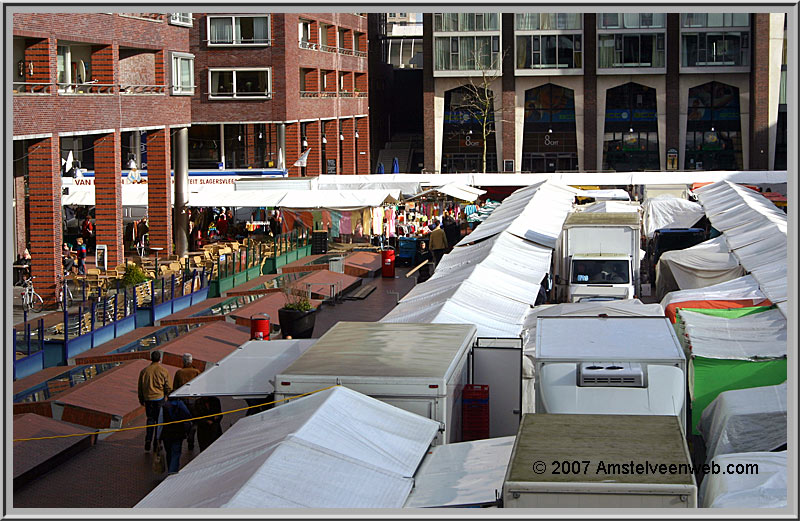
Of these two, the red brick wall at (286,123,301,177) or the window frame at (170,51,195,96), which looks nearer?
the window frame at (170,51,195,96)

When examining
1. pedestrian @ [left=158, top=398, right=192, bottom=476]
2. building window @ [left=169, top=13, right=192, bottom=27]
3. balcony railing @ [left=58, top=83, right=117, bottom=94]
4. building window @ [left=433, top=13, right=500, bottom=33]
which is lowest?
pedestrian @ [left=158, top=398, right=192, bottom=476]

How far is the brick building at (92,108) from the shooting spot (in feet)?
90.4

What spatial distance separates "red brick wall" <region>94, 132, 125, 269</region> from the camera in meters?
32.3

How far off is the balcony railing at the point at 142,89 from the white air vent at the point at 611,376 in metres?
24.2

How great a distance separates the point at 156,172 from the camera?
37438 mm

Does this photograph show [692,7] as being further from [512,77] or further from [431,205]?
[512,77]

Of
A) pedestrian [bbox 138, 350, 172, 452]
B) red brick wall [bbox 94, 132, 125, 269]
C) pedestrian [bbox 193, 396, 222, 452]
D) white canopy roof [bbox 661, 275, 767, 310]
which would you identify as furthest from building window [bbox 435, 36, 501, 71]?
pedestrian [bbox 193, 396, 222, 452]

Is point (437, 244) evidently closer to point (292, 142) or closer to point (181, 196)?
point (181, 196)

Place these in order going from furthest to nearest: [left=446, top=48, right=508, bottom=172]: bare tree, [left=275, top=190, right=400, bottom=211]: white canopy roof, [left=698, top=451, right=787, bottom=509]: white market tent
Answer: [left=446, top=48, right=508, bottom=172]: bare tree
[left=275, top=190, right=400, bottom=211]: white canopy roof
[left=698, top=451, right=787, bottom=509]: white market tent

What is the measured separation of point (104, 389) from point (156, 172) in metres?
22.1

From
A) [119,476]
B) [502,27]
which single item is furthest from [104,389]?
[502,27]

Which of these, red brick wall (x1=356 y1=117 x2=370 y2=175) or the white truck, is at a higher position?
red brick wall (x1=356 y1=117 x2=370 y2=175)

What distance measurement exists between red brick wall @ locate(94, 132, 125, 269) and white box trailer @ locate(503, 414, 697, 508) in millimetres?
24854

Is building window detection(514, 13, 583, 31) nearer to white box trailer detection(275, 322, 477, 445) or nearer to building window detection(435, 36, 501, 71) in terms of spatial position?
building window detection(435, 36, 501, 71)
